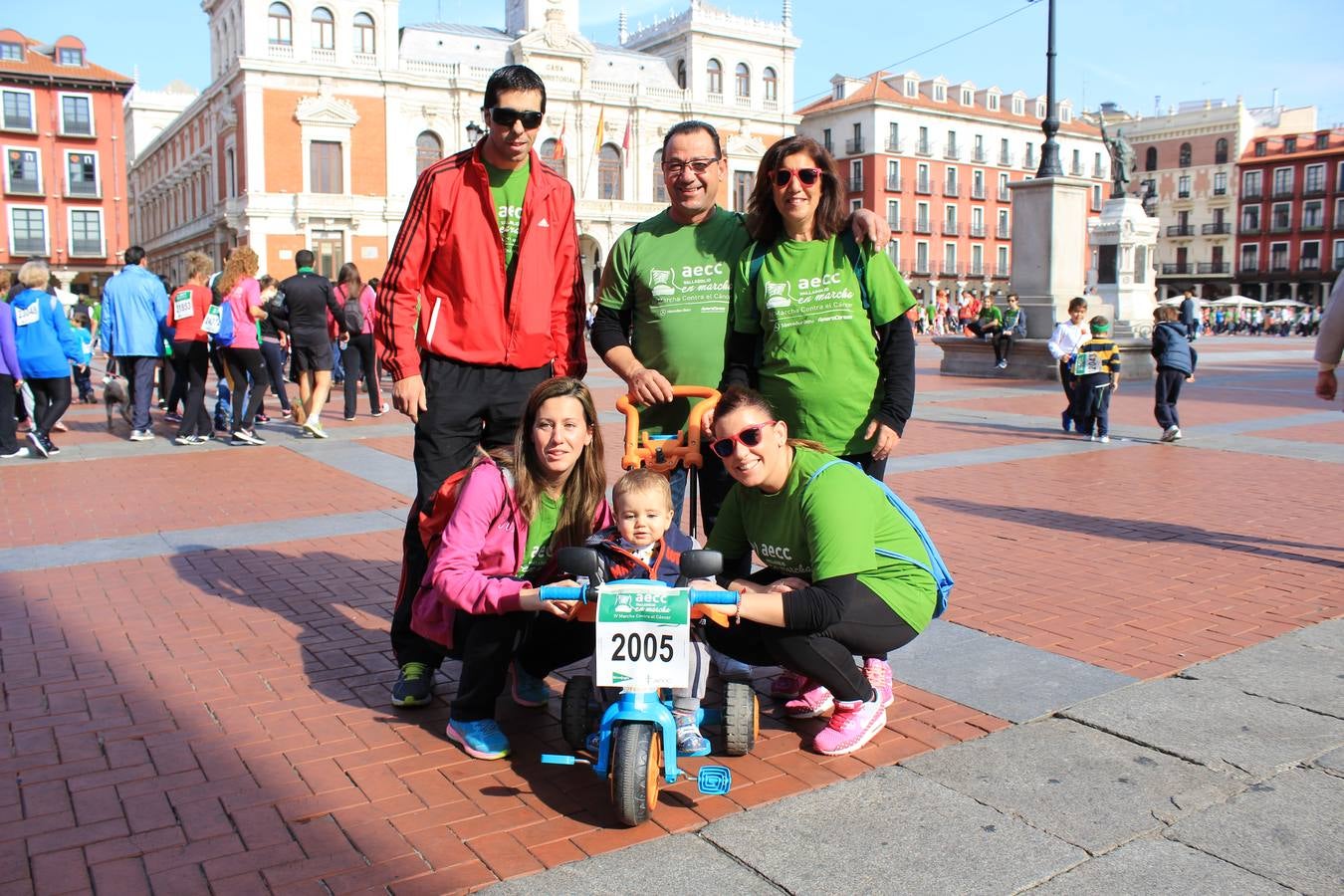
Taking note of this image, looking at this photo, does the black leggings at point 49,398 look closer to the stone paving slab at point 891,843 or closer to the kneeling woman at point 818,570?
the kneeling woman at point 818,570

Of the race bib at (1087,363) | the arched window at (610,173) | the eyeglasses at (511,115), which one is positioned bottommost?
the race bib at (1087,363)

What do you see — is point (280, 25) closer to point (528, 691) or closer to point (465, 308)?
point (465, 308)

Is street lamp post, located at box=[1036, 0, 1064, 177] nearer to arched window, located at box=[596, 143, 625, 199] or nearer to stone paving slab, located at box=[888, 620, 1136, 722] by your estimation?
stone paving slab, located at box=[888, 620, 1136, 722]

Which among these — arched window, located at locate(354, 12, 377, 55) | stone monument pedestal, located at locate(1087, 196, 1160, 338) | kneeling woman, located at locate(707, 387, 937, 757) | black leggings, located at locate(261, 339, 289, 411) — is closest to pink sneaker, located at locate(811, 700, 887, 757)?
kneeling woman, located at locate(707, 387, 937, 757)

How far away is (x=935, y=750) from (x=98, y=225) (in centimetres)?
5873

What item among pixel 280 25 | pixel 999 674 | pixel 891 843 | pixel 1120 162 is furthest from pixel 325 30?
pixel 891 843

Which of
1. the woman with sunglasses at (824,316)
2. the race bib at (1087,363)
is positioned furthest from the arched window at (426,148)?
the woman with sunglasses at (824,316)

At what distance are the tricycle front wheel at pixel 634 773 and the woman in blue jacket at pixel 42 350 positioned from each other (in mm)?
8718

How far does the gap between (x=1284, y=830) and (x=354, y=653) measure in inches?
126

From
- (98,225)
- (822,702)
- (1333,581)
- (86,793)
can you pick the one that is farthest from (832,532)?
(98,225)

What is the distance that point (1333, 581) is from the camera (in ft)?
17.4

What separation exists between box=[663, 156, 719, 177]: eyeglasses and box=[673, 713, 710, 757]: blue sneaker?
5.96 feet

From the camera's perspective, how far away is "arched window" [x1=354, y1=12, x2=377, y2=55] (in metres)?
47.4

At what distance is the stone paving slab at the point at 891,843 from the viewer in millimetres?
2510
